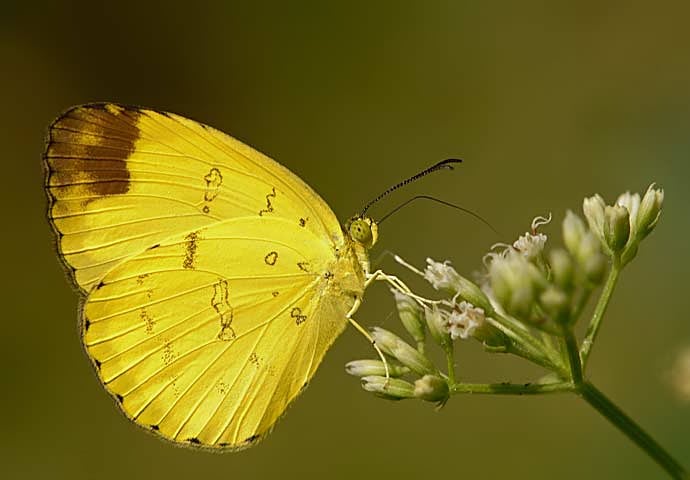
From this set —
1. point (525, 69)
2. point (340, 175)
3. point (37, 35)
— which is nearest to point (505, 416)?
point (340, 175)

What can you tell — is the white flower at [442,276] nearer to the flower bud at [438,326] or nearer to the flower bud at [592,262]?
the flower bud at [438,326]

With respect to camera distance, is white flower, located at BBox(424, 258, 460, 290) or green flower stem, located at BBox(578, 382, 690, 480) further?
white flower, located at BBox(424, 258, 460, 290)

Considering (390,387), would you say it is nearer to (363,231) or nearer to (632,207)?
(363,231)

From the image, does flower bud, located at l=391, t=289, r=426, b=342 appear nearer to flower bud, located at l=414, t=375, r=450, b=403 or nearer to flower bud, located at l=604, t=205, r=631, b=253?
flower bud, located at l=414, t=375, r=450, b=403

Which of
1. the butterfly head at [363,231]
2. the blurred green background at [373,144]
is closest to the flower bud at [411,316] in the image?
the butterfly head at [363,231]

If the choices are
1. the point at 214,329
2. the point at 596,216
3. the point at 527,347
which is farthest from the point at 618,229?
the point at 214,329

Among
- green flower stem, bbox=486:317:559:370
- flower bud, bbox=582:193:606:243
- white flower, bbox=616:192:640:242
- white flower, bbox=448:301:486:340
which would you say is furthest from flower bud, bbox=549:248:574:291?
white flower, bbox=616:192:640:242
